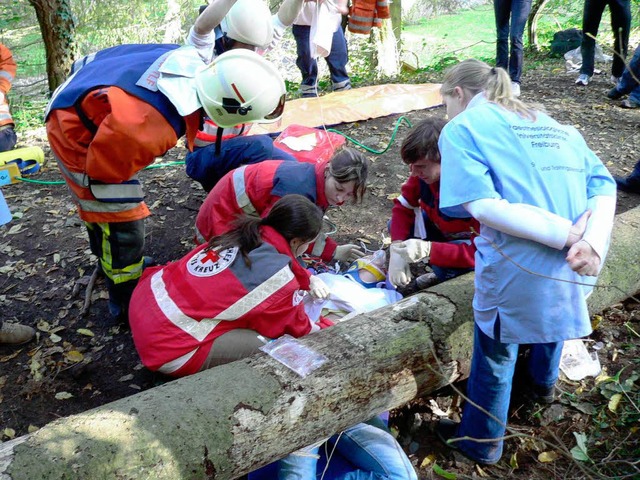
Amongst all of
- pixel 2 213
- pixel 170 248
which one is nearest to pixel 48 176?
pixel 170 248

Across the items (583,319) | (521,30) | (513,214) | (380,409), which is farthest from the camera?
(521,30)

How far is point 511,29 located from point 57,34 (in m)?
5.39

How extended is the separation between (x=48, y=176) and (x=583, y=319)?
507cm

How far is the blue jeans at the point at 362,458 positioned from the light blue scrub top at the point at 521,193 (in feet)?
2.25

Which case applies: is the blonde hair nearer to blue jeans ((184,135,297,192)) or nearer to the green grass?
blue jeans ((184,135,297,192))

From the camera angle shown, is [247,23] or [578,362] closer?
[578,362]

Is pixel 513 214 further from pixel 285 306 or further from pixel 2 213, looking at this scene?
pixel 2 213

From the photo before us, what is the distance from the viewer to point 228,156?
156 inches

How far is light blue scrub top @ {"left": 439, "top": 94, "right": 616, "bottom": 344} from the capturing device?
1.92 metres

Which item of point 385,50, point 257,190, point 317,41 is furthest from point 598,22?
point 257,190

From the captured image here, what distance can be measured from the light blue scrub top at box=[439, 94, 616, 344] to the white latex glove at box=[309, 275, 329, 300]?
3.74ft

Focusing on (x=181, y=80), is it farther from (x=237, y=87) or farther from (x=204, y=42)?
(x=204, y=42)

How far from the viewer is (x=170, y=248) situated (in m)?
4.08

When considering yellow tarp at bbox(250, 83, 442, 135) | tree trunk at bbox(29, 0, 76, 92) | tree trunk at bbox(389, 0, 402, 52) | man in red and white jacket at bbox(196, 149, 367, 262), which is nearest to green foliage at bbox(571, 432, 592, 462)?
man in red and white jacket at bbox(196, 149, 367, 262)
